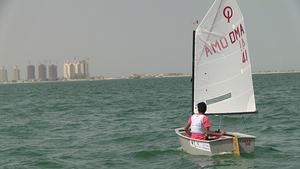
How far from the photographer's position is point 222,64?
16.4 metres

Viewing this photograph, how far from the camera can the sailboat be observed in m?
15.8

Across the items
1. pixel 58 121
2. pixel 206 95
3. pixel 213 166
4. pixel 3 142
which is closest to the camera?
pixel 213 166

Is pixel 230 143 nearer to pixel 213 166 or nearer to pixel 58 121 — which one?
pixel 213 166

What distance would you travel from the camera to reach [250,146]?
14992mm

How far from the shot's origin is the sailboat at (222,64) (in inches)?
622

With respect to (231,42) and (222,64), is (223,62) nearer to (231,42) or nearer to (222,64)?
(222,64)

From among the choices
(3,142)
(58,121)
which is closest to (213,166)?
(3,142)

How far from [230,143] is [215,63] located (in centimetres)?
278

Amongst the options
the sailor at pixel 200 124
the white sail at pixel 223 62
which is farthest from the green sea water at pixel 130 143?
the white sail at pixel 223 62

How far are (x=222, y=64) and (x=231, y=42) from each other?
70cm

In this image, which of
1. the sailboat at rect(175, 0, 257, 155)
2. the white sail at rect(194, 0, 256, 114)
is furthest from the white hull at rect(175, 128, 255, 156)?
the white sail at rect(194, 0, 256, 114)

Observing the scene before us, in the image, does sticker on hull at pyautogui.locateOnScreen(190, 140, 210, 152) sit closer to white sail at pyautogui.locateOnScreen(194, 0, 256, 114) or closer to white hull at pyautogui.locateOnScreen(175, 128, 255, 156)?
white hull at pyautogui.locateOnScreen(175, 128, 255, 156)

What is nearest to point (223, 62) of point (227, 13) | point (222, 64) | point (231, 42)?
point (222, 64)

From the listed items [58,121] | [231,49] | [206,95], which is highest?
[231,49]
